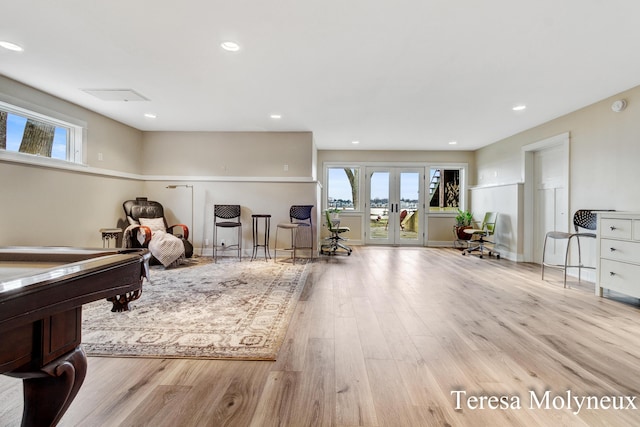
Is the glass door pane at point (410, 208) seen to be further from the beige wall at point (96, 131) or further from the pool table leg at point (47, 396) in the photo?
the pool table leg at point (47, 396)

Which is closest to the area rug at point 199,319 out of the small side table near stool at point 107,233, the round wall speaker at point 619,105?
the small side table near stool at point 107,233

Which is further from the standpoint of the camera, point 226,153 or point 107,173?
point 226,153

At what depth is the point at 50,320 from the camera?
0.85 metres

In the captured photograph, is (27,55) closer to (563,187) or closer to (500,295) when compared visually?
(500,295)

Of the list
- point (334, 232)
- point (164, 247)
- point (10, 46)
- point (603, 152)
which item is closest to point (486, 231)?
point (603, 152)

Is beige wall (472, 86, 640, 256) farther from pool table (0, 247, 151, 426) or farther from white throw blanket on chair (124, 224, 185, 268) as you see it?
white throw blanket on chair (124, 224, 185, 268)

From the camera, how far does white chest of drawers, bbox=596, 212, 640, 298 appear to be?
108 inches

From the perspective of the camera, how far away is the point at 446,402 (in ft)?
4.50

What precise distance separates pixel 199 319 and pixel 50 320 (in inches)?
63.4

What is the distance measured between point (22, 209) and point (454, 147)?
7695mm

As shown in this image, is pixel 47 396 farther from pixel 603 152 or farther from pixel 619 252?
pixel 603 152

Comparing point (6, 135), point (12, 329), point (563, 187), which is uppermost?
point (6, 135)

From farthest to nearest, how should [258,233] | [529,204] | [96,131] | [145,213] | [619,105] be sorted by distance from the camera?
1. [258,233]
2. [529,204]
3. [145,213]
4. [96,131]
5. [619,105]

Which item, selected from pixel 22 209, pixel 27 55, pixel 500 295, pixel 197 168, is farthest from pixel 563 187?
pixel 22 209
